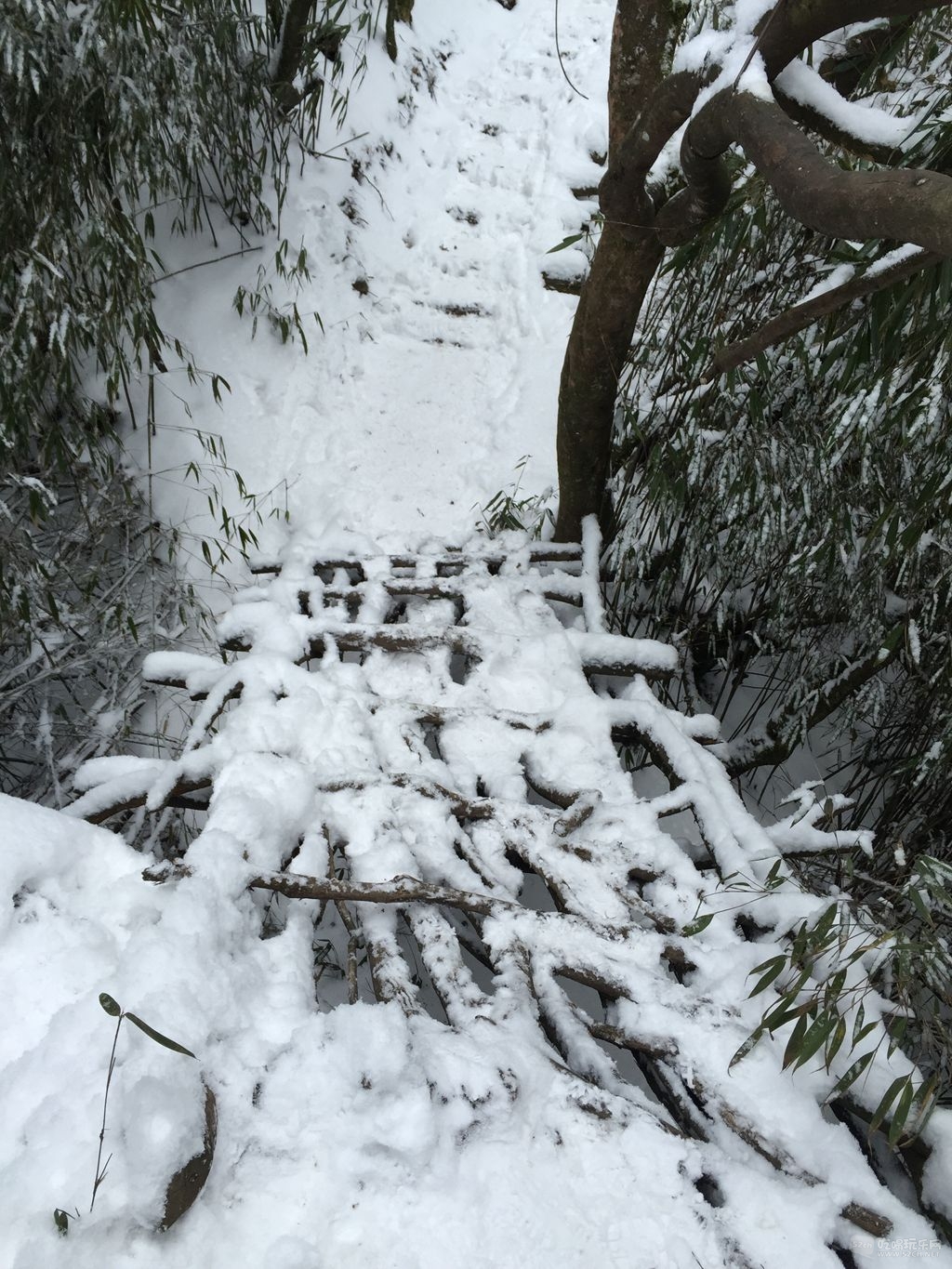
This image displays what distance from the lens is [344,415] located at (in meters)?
3.54

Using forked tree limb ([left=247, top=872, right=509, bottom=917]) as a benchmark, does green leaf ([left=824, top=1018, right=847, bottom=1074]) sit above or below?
above

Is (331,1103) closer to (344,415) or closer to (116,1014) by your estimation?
(116,1014)

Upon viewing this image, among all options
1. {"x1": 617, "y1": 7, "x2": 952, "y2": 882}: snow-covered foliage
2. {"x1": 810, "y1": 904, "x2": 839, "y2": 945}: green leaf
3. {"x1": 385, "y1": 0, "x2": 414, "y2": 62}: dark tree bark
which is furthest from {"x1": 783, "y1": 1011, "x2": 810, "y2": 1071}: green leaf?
{"x1": 385, "y1": 0, "x2": 414, "y2": 62}: dark tree bark

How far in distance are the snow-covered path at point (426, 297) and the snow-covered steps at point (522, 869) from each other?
3.34 feet

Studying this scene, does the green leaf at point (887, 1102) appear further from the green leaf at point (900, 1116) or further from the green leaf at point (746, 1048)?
the green leaf at point (746, 1048)

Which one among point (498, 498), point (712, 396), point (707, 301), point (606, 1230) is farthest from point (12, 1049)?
point (707, 301)

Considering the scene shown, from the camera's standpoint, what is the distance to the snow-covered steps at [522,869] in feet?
3.81

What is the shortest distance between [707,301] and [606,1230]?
2613 mm

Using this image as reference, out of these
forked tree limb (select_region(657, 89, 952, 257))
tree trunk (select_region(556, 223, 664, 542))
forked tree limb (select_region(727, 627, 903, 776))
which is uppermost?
forked tree limb (select_region(657, 89, 952, 257))

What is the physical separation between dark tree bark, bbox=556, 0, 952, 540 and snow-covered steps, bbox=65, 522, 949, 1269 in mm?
788

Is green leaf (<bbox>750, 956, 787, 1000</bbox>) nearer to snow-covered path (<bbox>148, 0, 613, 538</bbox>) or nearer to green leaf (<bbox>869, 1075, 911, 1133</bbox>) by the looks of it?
green leaf (<bbox>869, 1075, 911, 1133</bbox>)

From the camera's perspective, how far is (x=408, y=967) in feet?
4.91

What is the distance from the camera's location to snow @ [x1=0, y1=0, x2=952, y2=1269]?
1014mm

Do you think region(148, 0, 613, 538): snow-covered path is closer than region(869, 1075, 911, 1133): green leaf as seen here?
No
